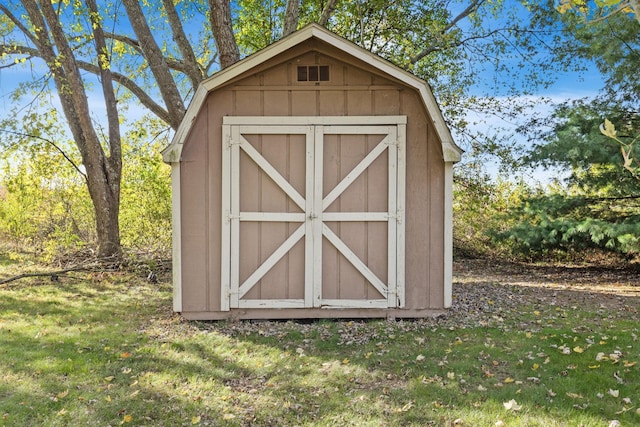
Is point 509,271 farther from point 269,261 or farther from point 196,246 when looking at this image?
point 196,246

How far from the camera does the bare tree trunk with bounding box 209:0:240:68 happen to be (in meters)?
7.18

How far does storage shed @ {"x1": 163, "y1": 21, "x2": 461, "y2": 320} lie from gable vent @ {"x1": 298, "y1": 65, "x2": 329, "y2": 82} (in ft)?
0.04

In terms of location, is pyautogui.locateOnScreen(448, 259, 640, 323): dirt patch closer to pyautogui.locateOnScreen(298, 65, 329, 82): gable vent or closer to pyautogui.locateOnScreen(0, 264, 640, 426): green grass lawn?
pyautogui.locateOnScreen(0, 264, 640, 426): green grass lawn

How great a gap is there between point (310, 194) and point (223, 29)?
3.89 metres

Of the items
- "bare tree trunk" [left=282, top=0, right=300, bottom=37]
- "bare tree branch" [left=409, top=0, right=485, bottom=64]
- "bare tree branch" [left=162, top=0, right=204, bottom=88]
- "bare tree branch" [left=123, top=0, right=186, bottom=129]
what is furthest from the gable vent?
"bare tree branch" [left=409, top=0, right=485, bottom=64]

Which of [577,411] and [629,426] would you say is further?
[577,411]

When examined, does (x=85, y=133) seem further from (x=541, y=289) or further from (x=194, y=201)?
(x=541, y=289)

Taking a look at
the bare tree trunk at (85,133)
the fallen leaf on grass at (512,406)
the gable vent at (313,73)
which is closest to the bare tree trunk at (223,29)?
the gable vent at (313,73)

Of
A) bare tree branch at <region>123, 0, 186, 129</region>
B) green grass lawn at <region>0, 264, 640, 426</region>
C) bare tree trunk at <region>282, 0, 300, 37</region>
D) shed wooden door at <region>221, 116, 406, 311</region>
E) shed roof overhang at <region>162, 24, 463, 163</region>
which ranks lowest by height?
green grass lawn at <region>0, 264, 640, 426</region>

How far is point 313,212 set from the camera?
507 cm

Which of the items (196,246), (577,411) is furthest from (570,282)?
(196,246)

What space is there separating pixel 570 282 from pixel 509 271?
60.0 inches

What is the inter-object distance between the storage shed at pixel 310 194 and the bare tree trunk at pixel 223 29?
2.56m

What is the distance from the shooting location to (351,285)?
5.14 m
